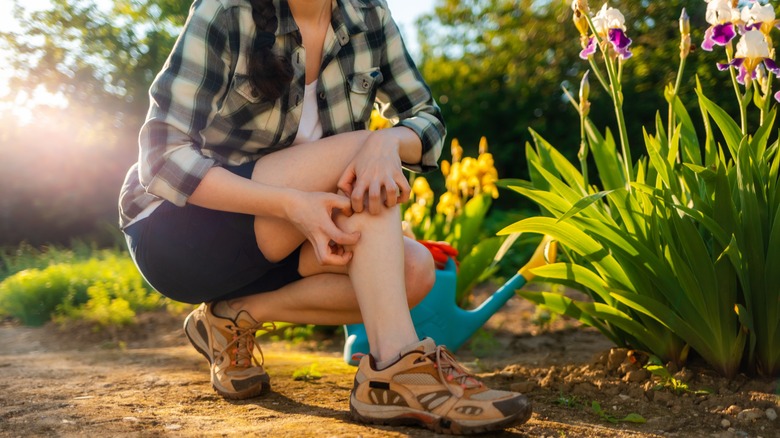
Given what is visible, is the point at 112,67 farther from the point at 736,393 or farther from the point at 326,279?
the point at 736,393

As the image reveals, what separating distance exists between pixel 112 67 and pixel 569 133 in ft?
14.9

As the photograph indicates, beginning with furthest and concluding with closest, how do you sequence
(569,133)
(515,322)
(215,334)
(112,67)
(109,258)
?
(112,67) < (569,133) < (109,258) < (515,322) < (215,334)

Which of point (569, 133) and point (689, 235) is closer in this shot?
point (689, 235)

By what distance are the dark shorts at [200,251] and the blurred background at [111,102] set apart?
4.49 meters

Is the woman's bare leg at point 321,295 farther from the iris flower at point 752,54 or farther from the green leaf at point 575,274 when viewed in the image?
the iris flower at point 752,54

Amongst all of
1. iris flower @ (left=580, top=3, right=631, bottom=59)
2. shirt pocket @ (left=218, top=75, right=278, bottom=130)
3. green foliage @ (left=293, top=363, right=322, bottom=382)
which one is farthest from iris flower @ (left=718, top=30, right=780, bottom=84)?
green foliage @ (left=293, top=363, right=322, bottom=382)

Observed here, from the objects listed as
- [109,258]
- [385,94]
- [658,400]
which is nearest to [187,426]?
[385,94]

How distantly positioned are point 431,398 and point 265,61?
32.7 inches

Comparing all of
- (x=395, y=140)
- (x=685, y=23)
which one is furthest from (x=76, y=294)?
(x=685, y=23)

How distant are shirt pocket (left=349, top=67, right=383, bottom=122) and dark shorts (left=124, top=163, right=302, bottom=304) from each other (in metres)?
0.35

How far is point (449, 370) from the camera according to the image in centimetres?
152

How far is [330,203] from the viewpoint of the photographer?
1562 millimetres

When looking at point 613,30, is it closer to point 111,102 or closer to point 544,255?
point 544,255

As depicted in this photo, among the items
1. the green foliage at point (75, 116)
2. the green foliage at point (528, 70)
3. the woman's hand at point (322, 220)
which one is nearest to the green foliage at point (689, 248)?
the woman's hand at point (322, 220)
